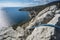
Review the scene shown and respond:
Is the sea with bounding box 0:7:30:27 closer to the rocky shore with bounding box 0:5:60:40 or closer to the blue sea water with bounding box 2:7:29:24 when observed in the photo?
the blue sea water with bounding box 2:7:29:24

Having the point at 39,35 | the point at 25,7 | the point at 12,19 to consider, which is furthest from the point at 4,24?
the point at 39,35

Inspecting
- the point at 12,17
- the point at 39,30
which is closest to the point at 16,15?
the point at 12,17

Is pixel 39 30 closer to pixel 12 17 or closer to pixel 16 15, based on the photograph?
pixel 16 15

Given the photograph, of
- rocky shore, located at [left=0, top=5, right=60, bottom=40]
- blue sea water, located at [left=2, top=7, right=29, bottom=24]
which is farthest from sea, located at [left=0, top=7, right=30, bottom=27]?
rocky shore, located at [left=0, top=5, right=60, bottom=40]

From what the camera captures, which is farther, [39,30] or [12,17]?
[12,17]

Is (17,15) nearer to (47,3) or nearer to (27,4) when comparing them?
(27,4)

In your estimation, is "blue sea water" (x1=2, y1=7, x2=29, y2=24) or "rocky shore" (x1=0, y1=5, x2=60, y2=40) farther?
"blue sea water" (x1=2, y1=7, x2=29, y2=24)

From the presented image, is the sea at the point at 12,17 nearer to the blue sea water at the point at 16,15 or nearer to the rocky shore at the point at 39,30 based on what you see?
the blue sea water at the point at 16,15

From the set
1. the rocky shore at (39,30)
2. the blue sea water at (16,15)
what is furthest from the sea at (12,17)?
the rocky shore at (39,30)
